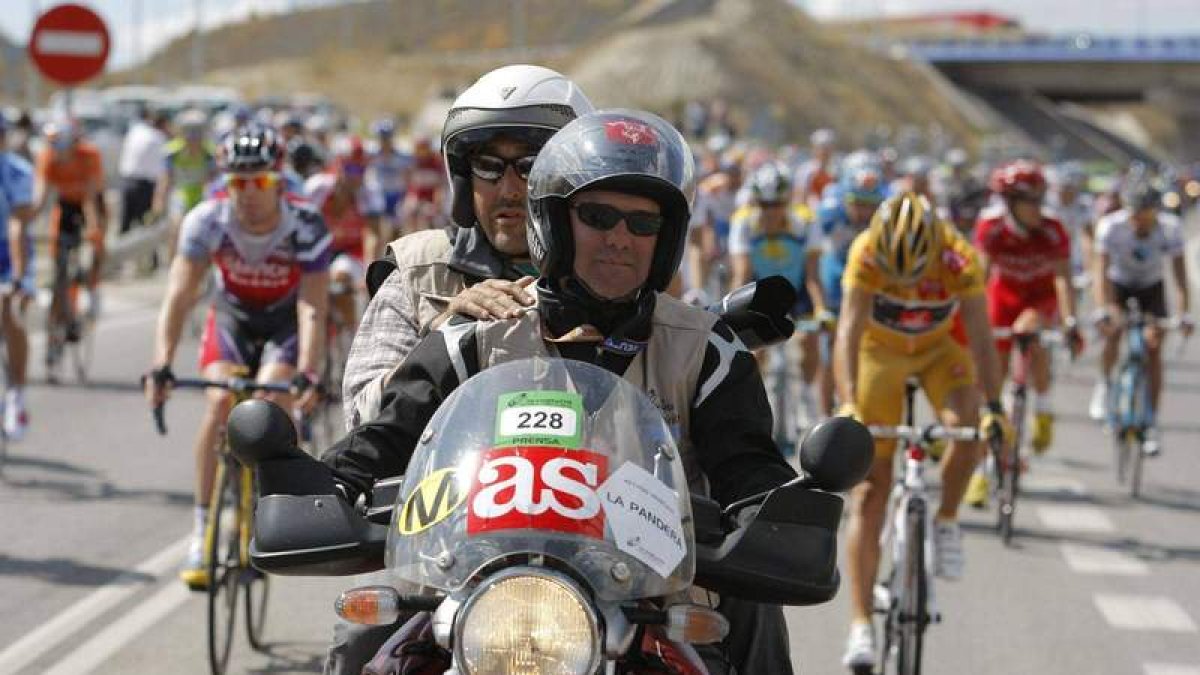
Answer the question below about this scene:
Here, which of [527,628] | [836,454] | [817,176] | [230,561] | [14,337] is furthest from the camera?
[817,176]

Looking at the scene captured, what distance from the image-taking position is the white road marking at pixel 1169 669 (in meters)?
9.07

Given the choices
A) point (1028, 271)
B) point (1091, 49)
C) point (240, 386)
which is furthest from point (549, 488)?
point (1091, 49)

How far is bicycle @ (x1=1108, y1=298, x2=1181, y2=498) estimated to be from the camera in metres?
14.9

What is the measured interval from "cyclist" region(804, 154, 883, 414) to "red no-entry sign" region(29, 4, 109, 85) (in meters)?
6.61

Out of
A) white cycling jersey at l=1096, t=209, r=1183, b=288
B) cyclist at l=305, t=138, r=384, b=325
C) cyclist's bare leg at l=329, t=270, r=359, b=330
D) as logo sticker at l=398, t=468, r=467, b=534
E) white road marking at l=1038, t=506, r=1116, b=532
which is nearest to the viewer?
as logo sticker at l=398, t=468, r=467, b=534

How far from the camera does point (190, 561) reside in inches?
364

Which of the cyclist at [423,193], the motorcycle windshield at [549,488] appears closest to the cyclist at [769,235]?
the cyclist at [423,193]

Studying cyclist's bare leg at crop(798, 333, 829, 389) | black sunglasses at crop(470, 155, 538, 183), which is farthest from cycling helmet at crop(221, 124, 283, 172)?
cyclist's bare leg at crop(798, 333, 829, 389)

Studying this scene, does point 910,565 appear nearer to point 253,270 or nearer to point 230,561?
point 230,561

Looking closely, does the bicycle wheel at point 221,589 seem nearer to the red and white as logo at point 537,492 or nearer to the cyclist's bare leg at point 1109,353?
the red and white as logo at point 537,492

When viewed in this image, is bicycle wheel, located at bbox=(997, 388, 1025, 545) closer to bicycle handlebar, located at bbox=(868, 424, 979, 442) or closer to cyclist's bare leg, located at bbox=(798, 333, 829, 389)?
bicycle handlebar, located at bbox=(868, 424, 979, 442)

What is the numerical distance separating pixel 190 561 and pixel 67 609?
0.76 meters

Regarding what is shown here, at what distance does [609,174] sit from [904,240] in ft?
17.2

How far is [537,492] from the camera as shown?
3.65 meters
